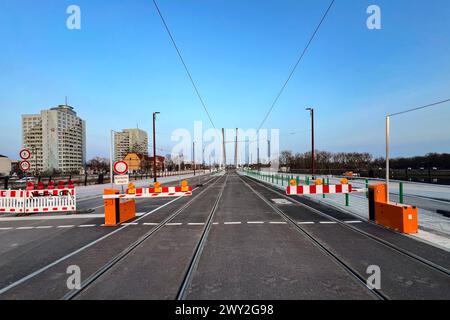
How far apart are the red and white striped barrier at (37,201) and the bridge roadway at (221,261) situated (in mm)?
2923

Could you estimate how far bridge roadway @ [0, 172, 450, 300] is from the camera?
3773mm

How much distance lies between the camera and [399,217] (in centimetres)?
713

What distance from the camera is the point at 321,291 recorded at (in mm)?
3723

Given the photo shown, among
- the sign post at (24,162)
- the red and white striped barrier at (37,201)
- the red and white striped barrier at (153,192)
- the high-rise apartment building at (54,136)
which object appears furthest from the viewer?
the high-rise apartment building at (54,136)

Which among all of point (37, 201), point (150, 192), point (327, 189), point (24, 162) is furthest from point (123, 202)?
point (327, 189)

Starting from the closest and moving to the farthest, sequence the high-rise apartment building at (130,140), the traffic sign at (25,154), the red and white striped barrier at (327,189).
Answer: the red and white striped barrier at (327,189), the traffic sign at (25,154), the high-rise apartment building at (130,140)

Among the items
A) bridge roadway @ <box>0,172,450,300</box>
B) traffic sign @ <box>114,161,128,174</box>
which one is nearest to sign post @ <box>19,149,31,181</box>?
bridge roadway @ <box>0,172,450,300</box>

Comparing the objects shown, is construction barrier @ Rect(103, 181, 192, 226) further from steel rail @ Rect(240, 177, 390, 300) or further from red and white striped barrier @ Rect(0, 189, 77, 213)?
steel rail @ Rect(240, 177, 390, 300)

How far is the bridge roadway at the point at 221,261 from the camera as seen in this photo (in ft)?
12.4

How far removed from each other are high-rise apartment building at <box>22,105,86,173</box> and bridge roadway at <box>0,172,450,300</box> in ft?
397

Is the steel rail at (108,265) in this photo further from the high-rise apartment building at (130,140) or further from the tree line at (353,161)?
the high-rise apartment building at (130,140)

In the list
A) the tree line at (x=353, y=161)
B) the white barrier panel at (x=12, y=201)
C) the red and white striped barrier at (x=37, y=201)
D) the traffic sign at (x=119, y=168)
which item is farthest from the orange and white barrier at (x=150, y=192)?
the tree line at (x=353, y=161)

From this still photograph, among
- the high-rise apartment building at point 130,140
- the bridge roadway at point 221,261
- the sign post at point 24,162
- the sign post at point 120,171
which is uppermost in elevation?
the high-rise apartment building at point 130,140

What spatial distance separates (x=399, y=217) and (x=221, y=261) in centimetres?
519
